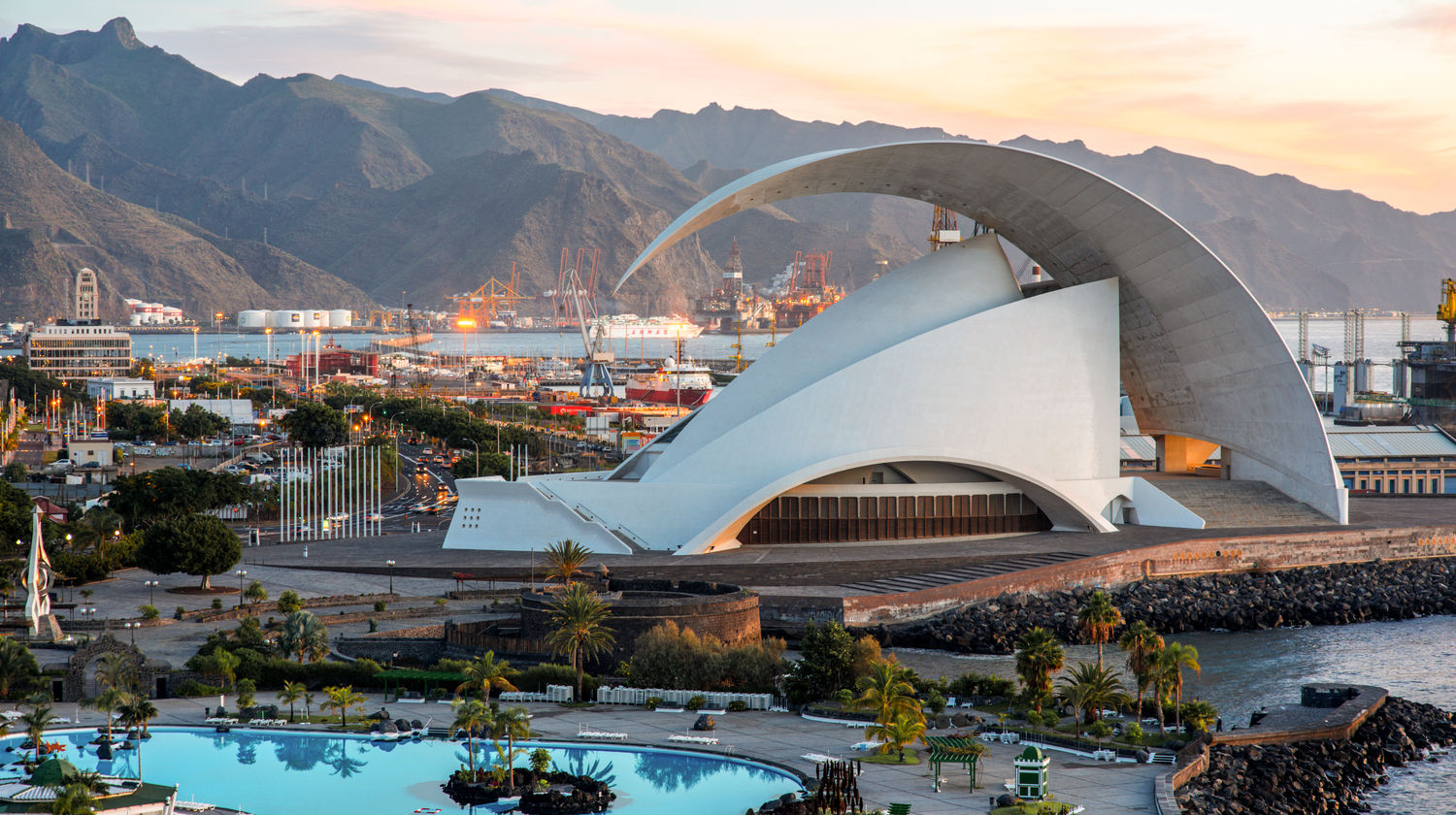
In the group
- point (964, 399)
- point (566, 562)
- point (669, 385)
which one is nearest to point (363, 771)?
point (566, 562)

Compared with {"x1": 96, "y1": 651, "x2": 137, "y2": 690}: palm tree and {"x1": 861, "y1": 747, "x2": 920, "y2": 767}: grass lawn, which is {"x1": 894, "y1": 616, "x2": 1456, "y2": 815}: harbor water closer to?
{"x1": 861, "y1": 747, "x2": 920, "y2": 767}: grass lawn

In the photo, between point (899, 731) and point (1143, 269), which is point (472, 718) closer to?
point (899, 731)

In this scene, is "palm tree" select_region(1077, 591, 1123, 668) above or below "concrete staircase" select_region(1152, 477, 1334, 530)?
below

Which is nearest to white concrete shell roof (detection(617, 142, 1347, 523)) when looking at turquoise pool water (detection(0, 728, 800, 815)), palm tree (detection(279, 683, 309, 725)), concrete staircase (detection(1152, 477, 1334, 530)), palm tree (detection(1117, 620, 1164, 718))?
concrete staircase (detection(1152, 477, 1334, 530))

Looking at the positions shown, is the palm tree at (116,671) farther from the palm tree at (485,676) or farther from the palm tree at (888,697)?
the palm tree at (888,697)

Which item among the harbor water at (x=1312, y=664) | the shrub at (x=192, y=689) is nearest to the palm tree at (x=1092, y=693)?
the harbor water at (x=1312, y=664)

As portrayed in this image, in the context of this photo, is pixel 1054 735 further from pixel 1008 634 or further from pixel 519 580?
pixel 519 580
